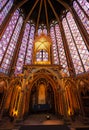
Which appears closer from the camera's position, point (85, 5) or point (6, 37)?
point (6, 37)

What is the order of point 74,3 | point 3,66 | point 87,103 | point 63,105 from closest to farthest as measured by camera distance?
point 63,105 < point 87,103 < point 3,66 < point 74,3

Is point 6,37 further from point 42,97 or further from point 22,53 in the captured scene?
point 42,97

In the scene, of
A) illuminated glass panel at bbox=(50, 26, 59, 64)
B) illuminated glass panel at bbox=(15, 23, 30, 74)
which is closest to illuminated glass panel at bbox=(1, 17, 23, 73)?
illuminated glass panel at bbox=(15, 23, 30, 74)

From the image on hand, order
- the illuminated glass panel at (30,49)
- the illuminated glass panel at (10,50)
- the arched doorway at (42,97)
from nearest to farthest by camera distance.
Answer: the arched doorway at (42,97) → the illuminated glass panel at (10,50) → the illuminated glass panel at (30,49)

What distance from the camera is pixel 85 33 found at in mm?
9008

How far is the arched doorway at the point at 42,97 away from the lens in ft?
24.4

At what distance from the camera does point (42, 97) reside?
775 centimetres

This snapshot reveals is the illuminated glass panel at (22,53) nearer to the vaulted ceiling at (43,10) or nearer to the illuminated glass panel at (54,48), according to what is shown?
the vaulted ceiling at (43,10)

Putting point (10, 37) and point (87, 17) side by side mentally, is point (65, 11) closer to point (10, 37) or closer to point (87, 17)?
point (87, 17)

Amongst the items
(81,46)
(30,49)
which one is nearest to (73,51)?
(81,46)

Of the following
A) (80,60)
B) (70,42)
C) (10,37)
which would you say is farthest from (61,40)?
(10,37)

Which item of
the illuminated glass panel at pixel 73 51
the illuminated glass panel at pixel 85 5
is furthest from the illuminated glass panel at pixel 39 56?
the illuminated glass panel at pixel 85 5

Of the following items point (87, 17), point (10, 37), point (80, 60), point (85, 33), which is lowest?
point (80, 60)

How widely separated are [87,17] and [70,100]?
25.4 feet
